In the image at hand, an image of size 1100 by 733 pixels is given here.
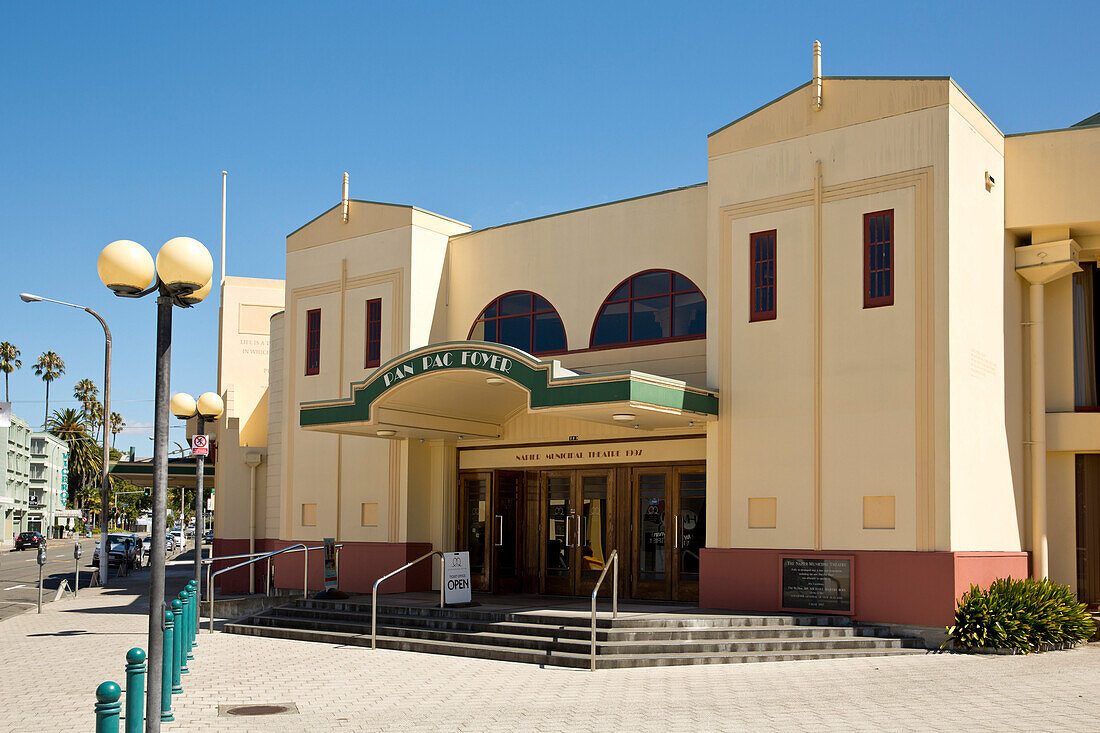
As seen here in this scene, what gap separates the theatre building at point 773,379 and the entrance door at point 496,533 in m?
0.05

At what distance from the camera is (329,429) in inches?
803

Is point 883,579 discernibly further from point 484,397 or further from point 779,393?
point 484,397

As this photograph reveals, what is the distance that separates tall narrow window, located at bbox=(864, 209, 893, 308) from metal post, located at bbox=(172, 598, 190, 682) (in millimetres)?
10830

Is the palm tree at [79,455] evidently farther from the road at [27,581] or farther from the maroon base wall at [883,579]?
the maroon base wall at [883,579]

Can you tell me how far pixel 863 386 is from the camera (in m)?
16.6

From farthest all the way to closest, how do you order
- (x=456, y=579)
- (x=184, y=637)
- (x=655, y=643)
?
(x=456, y=579) < (x=655, y=643) < (x=184, y=637)

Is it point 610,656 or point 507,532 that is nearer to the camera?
point 610,656

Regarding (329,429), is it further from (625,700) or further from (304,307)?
(625,700)

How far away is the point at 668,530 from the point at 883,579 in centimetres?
448

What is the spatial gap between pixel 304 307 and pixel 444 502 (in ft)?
18.9

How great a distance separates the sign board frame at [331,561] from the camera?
70.3 ft

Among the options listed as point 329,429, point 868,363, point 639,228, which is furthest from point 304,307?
point 868,363

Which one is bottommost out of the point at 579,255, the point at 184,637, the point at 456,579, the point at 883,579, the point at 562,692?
the point at 562,692

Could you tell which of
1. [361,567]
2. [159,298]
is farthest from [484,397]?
[159,298]
